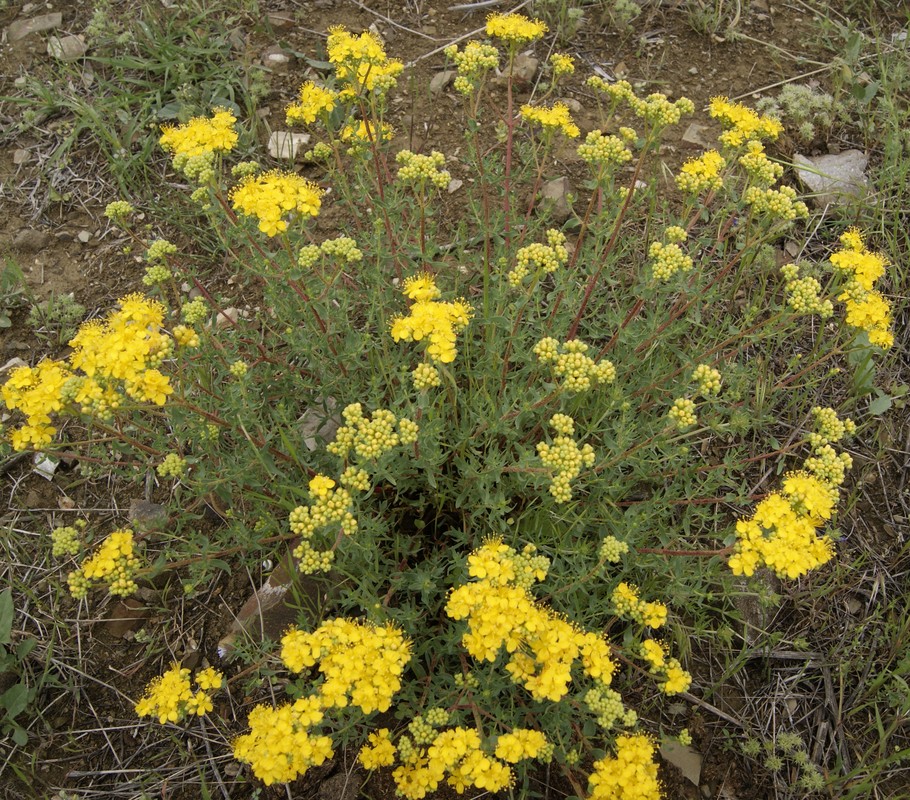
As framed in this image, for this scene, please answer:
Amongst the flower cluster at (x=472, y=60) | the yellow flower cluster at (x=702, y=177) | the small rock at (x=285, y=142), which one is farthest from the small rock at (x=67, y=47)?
the yellow flower cluster at (x=702, y=177)

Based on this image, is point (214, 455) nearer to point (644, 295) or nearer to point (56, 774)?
point (56, 774)

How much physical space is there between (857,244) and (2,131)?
286 inches

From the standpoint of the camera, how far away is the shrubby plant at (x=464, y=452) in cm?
340

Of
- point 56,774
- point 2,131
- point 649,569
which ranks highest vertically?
point 2,131

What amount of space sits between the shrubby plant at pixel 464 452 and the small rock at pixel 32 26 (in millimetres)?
4110

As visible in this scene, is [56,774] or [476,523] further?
[476,523]

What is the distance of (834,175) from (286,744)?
6384 millimetres

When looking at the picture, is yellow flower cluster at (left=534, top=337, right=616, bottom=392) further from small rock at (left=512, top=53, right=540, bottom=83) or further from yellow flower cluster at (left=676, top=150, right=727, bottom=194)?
small rock at (left=512, top=53, right=540, bottom=83)

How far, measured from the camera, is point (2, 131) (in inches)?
258

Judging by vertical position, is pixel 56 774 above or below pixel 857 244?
below

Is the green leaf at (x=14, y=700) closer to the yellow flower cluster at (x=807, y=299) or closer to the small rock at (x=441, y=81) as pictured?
the yellow flower cluster at (x=807, y=299)

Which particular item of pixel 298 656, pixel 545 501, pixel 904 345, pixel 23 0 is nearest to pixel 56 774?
pixel 298 656

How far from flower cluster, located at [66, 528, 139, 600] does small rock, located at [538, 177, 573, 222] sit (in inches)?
164

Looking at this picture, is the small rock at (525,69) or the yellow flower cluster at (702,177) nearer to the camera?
the yellow flower cluster at (702,177)
